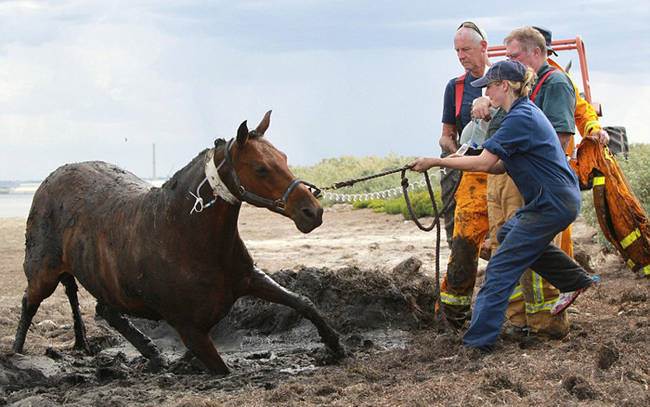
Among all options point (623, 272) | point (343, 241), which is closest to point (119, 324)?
point (623, 272)

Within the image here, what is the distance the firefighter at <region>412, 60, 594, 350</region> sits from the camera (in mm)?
6887

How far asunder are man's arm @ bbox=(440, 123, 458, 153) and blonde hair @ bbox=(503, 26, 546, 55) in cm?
111

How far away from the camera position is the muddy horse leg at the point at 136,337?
811cm

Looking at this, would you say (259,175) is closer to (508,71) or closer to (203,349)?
(203,349)

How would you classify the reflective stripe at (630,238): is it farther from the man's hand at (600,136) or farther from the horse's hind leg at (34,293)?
the horse's hind leg at (34,293)

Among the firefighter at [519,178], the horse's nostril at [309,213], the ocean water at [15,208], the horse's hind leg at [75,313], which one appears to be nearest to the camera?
the horse's nostril at [309,213]

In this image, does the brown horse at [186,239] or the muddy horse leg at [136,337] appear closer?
the brown horse at [186,239]

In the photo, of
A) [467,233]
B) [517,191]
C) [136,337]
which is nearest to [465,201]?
[467,233]

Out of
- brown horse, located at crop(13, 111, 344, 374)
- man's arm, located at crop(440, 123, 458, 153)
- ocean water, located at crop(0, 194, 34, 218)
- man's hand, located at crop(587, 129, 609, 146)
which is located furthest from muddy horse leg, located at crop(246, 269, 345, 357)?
ocean water, located at crop(0, 194, 34, 218)

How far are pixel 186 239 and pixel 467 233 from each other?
2.24m

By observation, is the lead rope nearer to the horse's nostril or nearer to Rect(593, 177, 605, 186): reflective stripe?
the horse's nostril

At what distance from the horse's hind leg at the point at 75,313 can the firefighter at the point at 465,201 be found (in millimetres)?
3067

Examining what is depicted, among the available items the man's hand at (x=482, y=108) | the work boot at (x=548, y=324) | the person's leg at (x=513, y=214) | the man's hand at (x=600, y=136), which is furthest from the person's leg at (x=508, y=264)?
the man's hand at (x=600, y=136)

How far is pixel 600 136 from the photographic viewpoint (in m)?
8.31
